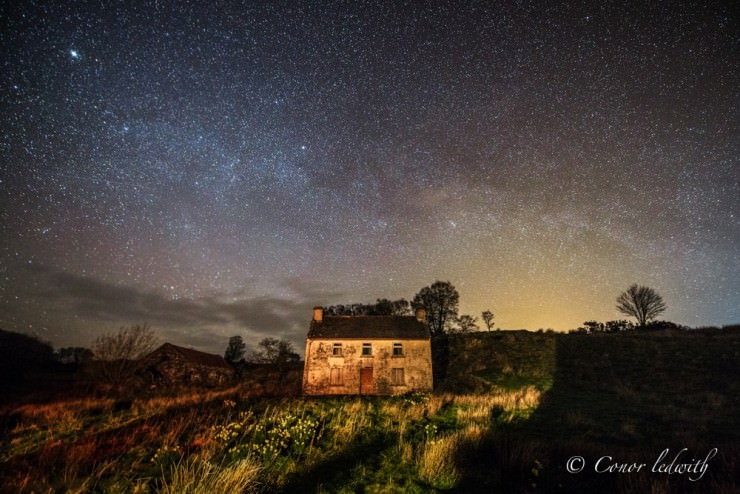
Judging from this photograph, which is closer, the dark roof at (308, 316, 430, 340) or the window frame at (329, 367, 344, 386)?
the window frame at (329, 367, 344, 386)

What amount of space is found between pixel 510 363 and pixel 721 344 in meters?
19.1

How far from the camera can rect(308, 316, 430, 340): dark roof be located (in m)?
32.9

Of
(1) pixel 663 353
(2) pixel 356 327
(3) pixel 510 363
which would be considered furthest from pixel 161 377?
(1) pixel 663 353

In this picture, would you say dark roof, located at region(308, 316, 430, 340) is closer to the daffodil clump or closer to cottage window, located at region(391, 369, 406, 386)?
cottage window, located at region(391, 369, 406, 386)

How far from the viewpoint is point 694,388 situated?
74.1 feet

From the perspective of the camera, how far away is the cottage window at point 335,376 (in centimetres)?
3092

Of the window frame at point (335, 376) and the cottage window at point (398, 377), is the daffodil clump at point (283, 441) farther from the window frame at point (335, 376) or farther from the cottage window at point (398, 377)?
the cottage window at point (398, 377)

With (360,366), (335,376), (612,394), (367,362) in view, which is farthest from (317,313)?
(612,394)

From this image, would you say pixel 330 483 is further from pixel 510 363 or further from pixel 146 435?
pixel 510 363

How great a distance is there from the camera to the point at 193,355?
44438 mm

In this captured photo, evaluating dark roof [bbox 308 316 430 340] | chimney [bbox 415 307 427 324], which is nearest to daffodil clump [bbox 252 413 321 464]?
dark roof [bbox 308 316 430 340]

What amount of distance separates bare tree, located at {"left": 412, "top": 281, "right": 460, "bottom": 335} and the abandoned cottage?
2595cm

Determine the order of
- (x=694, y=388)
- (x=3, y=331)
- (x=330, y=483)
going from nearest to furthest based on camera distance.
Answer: (x=330, y=483), (x=694, y=388), (x=3, y=331)

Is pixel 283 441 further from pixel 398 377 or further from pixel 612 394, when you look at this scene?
pixel 398 377
